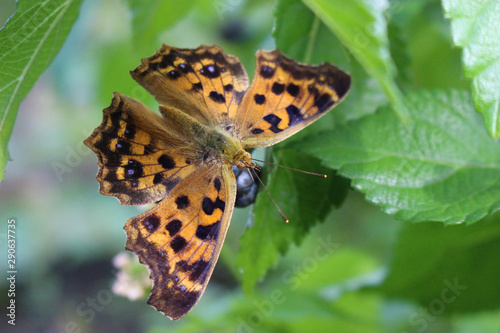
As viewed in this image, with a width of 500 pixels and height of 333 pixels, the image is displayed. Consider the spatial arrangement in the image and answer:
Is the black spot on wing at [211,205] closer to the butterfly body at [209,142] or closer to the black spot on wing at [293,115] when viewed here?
the butterfly body at [209,142]

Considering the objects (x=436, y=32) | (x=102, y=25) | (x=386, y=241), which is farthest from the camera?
(x=386, y=241)

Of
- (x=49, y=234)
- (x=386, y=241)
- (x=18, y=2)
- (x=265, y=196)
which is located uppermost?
(x=18, y=2)

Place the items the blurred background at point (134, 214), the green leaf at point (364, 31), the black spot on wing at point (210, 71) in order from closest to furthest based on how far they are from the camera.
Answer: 1. the green leaf at point (364, 31)
2. the black spot on wing at point (210, 71)
3. the blurred background at point (134, 214)

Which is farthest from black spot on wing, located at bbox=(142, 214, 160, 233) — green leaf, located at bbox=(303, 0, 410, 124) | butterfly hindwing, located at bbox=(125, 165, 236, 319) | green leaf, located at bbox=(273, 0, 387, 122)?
green leaf, located at bbox=(303, 0, 410, 124)

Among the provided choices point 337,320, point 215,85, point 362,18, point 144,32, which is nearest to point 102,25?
point 144,32

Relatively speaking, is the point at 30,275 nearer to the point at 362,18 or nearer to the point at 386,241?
the point at 386,241

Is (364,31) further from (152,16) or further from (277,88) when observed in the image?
(152,16)

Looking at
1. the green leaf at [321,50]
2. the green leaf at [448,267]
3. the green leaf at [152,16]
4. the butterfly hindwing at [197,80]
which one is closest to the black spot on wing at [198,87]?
the butterfly hindwing at [197,80]

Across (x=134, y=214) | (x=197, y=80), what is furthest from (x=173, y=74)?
(x=134, y=214)
